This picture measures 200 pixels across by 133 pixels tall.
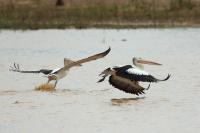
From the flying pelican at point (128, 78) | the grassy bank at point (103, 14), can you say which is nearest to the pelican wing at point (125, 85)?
the flying pelican at point (128, 78)

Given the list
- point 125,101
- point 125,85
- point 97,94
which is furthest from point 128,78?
point 97,94

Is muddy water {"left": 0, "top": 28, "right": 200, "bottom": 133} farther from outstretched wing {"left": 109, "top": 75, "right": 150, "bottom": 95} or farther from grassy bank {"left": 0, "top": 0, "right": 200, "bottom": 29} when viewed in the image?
grassy bank {"left": 0, "top": 0, "right": 200, "bottom": 29}

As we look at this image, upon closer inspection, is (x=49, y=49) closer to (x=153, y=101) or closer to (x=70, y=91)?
(x=70, y=91)

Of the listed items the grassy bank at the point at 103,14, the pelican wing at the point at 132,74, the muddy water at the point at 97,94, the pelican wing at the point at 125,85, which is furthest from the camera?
the grassy bank at the point at 103,14

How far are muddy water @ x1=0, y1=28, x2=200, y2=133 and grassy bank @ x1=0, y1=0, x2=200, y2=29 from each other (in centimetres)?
354

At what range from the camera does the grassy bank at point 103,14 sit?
28172 mm

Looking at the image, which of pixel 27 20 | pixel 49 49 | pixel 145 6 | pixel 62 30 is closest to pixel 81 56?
pixel 49 49

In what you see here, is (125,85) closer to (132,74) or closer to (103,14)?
(132,74)

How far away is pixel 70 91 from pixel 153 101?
1.85 metres

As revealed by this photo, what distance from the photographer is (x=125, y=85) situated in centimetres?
1276

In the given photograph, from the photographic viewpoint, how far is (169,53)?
21.6 meters

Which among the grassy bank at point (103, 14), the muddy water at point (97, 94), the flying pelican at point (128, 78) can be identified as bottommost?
the grassy bank at point (103, 14)

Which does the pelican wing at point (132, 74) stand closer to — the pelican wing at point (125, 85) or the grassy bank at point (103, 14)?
the pelican wing at point (125, 85)

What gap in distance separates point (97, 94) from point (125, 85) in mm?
1082
